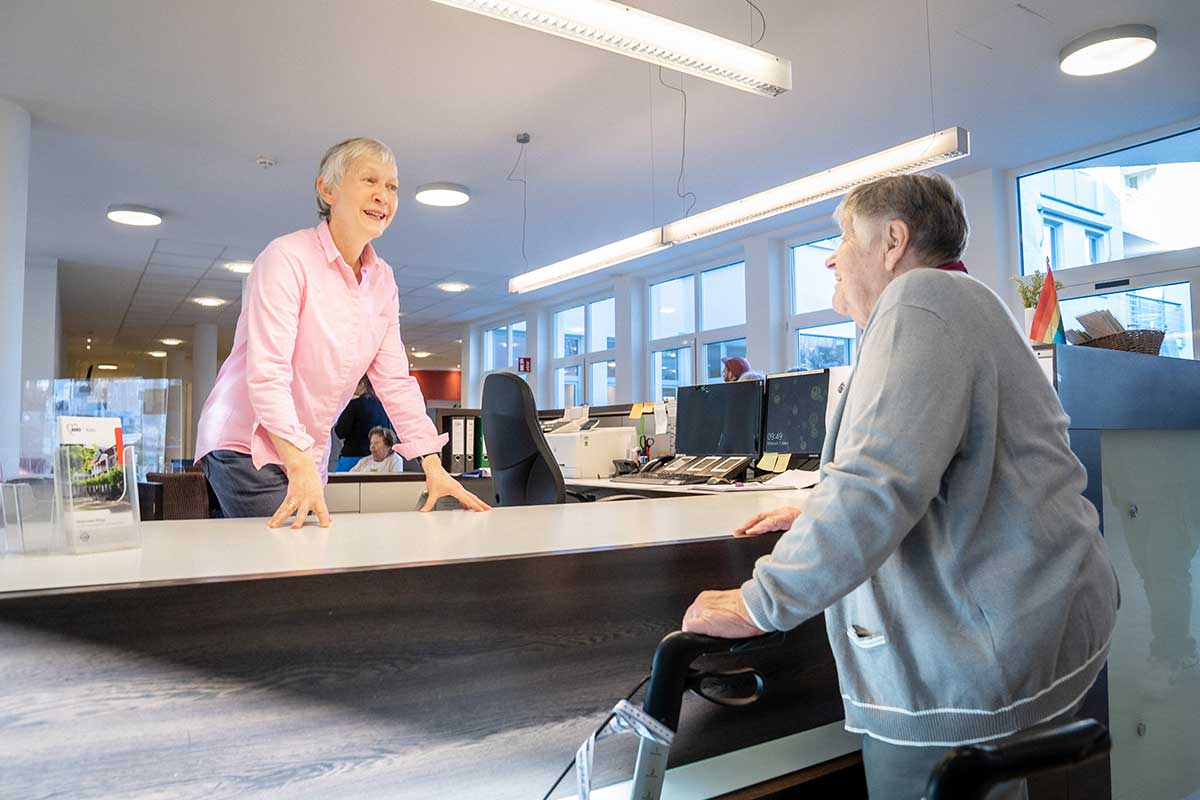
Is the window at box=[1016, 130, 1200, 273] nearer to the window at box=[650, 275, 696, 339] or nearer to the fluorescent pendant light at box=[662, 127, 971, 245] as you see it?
the fluorescent pendant light at box=[662, 127, 971, 245]

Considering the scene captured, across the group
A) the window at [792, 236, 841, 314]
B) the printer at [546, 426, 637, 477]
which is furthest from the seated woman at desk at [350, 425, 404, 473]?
the window at [792, 236, 841, 314]

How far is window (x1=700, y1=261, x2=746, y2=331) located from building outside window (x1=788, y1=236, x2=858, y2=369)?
2.21ft

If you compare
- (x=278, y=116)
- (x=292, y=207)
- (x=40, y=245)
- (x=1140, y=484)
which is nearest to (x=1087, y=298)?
(x=1140, y=484)

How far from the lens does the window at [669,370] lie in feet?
28.4

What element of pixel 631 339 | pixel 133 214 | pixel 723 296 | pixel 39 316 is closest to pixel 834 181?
pixel 723 296

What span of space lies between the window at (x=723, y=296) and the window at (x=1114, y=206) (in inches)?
111

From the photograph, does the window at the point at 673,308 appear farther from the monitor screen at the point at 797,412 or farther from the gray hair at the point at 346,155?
the gray hair at the point at 346,155

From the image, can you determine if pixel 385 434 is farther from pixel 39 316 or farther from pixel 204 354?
pixel 204 354

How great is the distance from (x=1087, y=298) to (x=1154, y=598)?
13.0ft

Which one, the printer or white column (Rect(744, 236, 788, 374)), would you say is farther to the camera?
white column (Rect(744, 236, 788, 374))

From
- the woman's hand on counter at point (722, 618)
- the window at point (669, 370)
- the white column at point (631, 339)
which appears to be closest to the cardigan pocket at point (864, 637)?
the woman's hand on counter at point (722, 618)

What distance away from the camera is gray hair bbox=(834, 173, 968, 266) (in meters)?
1.17

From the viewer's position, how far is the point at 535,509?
5.78 feet

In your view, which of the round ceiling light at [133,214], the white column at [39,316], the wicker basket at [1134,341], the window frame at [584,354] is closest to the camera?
the wicker basket at [1134,341]
